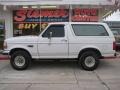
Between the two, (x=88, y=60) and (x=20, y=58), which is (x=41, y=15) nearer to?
(x=20, y=58)

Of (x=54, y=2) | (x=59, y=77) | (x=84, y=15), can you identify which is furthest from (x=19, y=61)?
(x=84, y=15)

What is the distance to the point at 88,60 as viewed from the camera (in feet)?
44.9

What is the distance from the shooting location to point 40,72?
1326 cm

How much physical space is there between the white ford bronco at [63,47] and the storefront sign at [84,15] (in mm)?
6290

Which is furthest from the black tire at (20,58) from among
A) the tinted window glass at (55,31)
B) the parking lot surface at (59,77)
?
the tinted window glass at (55,31)

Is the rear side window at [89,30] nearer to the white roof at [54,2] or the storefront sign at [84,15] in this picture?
the white roof at [54,2]

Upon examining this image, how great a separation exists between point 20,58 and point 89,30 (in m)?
3.15

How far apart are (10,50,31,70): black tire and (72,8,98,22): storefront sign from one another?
23.0ft

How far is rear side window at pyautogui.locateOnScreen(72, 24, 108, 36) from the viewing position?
45.4ft

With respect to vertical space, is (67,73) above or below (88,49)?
below

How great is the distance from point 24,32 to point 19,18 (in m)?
0.91

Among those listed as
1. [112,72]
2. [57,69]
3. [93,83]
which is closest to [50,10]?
[57,69]

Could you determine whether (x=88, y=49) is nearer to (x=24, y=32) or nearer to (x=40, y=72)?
(x=40, y=72)

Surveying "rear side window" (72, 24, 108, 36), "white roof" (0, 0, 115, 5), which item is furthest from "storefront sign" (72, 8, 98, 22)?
"rear side window" (72, 24, 108, 36)
